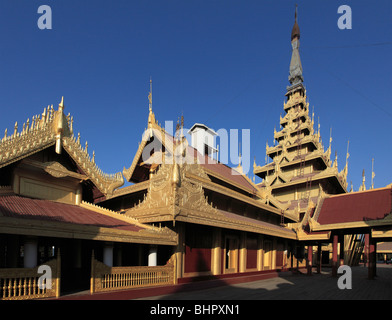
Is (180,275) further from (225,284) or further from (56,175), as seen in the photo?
(56,175)

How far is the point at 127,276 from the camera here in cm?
916

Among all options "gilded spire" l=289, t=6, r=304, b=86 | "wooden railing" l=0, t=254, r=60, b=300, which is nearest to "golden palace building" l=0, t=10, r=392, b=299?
"wooden railing" l=0, t=254, r=60, b=300

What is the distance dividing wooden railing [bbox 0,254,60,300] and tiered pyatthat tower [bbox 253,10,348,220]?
25005 millimetres

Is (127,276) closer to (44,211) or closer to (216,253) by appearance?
(44,211)

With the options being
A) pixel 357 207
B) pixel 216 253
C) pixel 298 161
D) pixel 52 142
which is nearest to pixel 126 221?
pixel 52 142

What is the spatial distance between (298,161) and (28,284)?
36.1 metres

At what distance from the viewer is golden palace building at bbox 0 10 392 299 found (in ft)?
25.7

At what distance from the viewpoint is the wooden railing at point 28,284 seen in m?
6.42

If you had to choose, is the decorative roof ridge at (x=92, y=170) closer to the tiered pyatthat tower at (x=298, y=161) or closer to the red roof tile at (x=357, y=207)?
the red roof tile at (x=357, y=207)

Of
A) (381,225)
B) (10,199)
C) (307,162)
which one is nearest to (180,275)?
(10,199)

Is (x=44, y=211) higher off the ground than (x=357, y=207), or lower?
higher

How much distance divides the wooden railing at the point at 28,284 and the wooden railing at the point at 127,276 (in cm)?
107

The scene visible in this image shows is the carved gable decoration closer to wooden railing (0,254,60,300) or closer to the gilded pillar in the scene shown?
the gilded pillar
